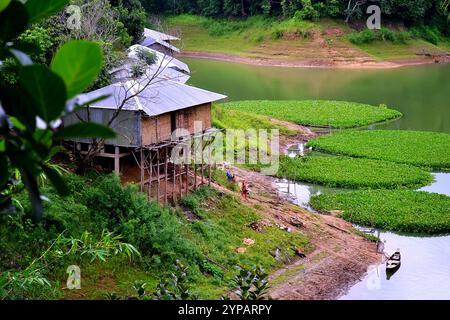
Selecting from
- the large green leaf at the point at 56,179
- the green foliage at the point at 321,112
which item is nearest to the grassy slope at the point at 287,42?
the green foliage at the point at 321,112

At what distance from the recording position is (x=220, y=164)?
2188cm

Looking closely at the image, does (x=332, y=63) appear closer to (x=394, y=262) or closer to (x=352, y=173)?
(x=352, y=173)

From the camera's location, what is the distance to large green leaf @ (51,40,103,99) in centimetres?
177

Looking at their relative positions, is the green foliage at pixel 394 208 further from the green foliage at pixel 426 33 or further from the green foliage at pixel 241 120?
the green foliage at pixel 426 33

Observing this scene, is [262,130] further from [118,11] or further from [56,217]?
[56,217]

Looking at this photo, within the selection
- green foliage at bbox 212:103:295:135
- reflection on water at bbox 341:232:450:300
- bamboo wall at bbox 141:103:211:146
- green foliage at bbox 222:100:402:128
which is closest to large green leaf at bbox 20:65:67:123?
reflection on water at bbox 341:232:450:300

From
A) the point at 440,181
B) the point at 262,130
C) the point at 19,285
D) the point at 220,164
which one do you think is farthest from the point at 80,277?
the point at 262,130

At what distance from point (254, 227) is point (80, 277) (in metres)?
6.04

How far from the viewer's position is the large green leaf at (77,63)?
1.77m

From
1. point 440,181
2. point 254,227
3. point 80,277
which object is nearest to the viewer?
point 80,277

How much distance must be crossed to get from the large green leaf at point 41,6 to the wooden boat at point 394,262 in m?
14.9

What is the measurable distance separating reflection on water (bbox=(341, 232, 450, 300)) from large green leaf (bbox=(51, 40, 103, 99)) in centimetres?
1337

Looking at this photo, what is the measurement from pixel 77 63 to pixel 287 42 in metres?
50.3

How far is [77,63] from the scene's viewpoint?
1781mm
